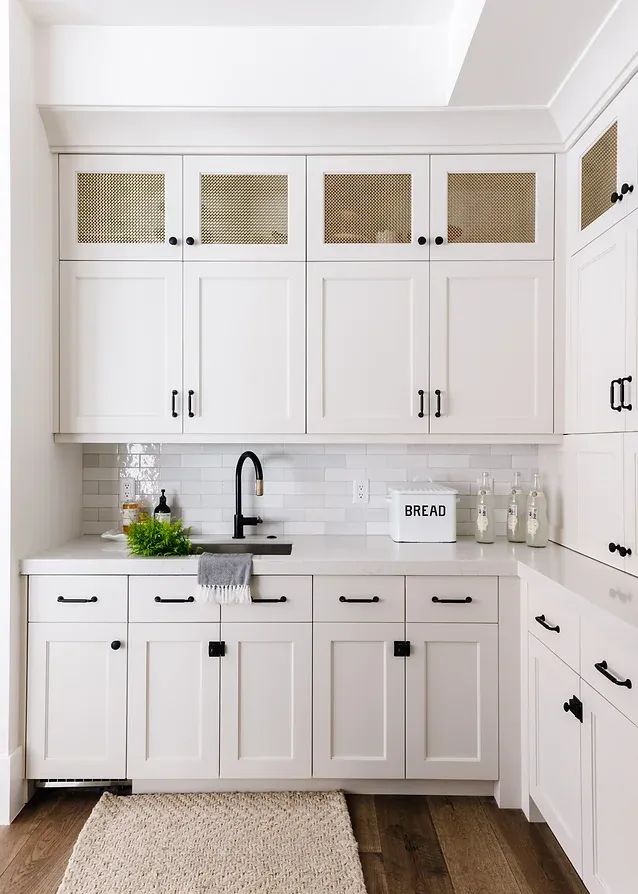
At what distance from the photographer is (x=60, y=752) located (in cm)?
240

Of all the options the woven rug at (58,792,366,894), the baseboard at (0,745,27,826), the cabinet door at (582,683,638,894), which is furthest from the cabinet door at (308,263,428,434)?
the baseboard at (0,745,27,826)

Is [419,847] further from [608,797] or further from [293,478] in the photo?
[293,478]

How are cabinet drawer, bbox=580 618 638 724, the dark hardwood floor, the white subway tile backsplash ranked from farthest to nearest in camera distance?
the white subway tile backsplash → the dark hardwood floor → cabinet drawer, bbox=580 618 638 724

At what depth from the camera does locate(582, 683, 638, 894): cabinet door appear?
1.52 m

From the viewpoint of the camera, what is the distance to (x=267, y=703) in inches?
94.0

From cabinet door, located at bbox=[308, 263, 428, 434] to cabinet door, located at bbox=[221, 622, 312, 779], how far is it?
837 mm

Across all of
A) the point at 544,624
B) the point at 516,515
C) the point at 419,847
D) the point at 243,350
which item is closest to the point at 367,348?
the point at 243,350

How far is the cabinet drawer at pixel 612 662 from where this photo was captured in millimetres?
1514

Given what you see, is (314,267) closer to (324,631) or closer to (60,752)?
(324,631)

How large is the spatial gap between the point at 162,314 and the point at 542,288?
60.9 inches

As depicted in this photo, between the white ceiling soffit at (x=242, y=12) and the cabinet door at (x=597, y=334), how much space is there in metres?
1.07

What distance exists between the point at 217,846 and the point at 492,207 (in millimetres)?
2560

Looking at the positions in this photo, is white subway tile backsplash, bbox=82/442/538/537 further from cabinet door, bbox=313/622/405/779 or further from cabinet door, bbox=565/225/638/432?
cabinet door, bbox=313/622/405/779

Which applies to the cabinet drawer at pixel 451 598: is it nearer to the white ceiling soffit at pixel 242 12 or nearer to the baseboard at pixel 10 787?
the baseboard at pixel 10 787
